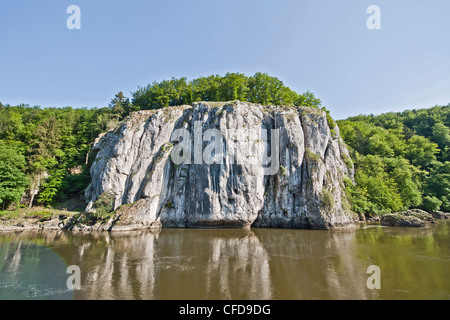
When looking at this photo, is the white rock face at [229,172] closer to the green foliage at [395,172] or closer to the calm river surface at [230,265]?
the calm river surface at [230,265]

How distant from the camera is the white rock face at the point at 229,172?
82.2ft

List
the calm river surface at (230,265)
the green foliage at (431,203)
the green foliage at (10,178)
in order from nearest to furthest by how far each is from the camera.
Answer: the calm river surface at (230,265), the green foliage at (10,178), the green foliage at (431,203)

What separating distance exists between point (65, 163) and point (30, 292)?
32.3m

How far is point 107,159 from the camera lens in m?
29.2

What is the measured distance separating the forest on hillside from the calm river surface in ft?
31.9

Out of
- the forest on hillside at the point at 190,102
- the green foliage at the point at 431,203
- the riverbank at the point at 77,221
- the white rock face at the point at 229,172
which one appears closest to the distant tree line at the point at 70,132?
the forest on hillside at the point at 190,102

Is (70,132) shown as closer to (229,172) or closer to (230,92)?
(230,92)

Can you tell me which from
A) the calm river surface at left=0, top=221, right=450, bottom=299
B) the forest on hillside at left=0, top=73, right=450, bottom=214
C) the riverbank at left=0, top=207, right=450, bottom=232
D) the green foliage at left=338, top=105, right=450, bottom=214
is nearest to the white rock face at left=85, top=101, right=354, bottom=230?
the riverbank at left=0, top=207, right=450, bottom=232

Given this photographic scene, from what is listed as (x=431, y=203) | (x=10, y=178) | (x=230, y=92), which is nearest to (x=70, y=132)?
(x=10, y=178)

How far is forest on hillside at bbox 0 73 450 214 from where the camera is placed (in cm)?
2869

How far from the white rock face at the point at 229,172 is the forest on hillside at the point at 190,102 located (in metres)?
6.66

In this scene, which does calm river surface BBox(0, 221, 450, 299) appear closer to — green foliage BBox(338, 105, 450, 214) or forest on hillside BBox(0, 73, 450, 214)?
green foliage BBox(338, 105, 450, 214)
